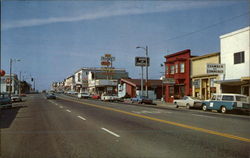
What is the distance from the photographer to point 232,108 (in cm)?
2386

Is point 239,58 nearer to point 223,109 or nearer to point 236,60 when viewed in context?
point 236,60

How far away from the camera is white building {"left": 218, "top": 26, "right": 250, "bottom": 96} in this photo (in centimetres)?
2917

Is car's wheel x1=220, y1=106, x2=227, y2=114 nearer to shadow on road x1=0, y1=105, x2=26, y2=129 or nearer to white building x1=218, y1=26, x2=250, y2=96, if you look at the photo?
white building x1=218, y1=26, x2=250, y2=96

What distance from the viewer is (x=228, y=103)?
24.4 m

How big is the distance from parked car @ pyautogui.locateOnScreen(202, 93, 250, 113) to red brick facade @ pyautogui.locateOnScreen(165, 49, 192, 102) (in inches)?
606

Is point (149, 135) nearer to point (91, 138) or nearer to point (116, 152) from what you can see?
point (91, 138)

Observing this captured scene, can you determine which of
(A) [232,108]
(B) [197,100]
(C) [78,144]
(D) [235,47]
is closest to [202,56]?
(D) [235,47]

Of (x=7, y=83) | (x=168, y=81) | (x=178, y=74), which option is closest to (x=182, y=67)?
(x=178, y=74)

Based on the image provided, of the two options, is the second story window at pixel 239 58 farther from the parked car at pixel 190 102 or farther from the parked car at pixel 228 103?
the parked car at pixel 228 103

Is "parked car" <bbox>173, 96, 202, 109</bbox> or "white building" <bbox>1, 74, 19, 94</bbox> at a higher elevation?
"white building" <bbox>1, 74, 19, 94</bbox>

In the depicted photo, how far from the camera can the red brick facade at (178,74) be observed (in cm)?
4203

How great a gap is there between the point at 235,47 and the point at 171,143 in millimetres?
25107

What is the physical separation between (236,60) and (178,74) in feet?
44.1

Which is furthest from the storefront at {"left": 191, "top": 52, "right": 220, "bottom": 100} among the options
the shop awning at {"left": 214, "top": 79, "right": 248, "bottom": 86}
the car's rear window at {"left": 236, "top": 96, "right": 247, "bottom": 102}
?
the car's rear window at {"left": 236, "top": 96, "right": 247, "bottom": 102}
